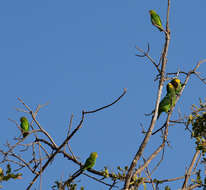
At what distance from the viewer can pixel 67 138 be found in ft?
12.3

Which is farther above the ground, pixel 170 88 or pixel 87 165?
pixel 170 88

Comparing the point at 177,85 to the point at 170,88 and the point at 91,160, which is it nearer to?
the point at 170,88

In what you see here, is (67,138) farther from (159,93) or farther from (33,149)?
(159,93)

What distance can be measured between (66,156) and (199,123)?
1.59 m

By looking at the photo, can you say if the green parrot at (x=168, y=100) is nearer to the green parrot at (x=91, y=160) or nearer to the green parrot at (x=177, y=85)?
the green parrot at (x=177, y=85)

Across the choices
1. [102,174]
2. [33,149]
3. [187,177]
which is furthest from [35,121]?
[187,177]

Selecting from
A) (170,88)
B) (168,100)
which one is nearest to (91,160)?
(168,100)

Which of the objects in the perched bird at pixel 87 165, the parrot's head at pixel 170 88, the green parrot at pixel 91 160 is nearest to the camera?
the perched bird at pixel 87 165

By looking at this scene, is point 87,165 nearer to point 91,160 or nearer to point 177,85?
point 91,160

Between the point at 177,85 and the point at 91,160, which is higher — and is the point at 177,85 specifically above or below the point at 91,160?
above

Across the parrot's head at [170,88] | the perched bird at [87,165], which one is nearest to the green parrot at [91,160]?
the perched bird at [87,165]

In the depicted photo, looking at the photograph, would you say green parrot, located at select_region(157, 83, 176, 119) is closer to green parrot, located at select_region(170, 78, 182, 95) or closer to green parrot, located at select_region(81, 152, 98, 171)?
green parrot, located at select_region(170, 78, 182, 95)

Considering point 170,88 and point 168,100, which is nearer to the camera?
point 170,88

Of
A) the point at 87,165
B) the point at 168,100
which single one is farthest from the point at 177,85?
the point at 87,165
